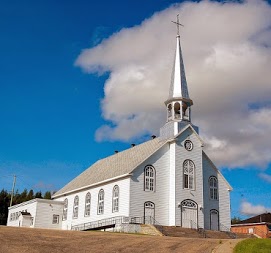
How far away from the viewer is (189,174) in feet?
142

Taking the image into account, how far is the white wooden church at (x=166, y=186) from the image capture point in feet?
134

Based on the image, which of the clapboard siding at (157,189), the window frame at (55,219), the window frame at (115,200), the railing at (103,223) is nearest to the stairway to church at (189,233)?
the clapboard siding at (157,189)

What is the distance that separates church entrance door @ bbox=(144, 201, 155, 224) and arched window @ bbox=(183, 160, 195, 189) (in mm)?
3964

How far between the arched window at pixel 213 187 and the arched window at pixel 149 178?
23.4ft

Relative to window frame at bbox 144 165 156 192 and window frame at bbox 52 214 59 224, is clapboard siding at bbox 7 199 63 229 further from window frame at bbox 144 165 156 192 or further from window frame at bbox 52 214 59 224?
window frame at bbox 144 165 156 192

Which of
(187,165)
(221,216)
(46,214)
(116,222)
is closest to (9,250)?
(116,222)

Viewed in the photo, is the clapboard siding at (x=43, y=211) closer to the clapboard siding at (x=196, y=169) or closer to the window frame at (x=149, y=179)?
the window frame at (x=149, y=179)

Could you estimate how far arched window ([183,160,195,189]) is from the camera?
4294cm

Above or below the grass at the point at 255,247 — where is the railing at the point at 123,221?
above

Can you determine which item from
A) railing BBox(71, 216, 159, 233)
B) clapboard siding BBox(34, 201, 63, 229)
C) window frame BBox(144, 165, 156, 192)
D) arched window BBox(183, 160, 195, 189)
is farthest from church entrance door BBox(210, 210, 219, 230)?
clapboard siding BBox(34, 201, 63, 229)

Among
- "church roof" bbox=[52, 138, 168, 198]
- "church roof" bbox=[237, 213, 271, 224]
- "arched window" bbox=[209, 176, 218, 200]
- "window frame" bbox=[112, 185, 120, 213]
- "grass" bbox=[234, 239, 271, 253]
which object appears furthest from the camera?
"church roof" bbox=[237, 213, 271, 224]

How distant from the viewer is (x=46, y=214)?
51625 millimetres

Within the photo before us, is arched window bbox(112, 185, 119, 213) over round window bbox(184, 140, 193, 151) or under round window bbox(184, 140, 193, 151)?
under

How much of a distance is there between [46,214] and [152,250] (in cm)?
3374
